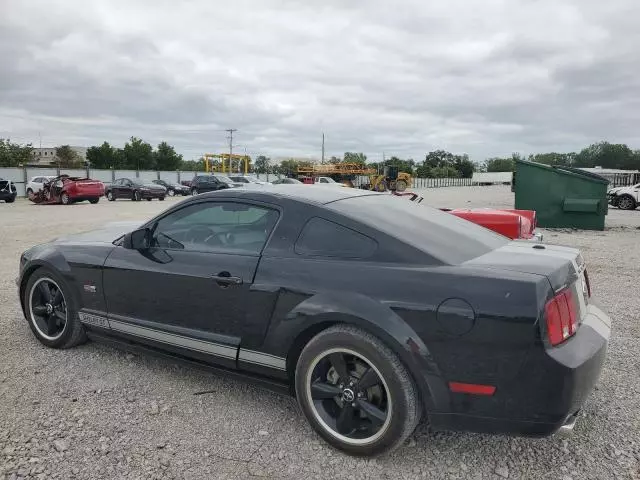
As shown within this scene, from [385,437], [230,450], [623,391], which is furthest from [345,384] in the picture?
[623,391]

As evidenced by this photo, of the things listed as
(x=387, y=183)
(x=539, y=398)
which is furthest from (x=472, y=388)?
(x=387, y=183)

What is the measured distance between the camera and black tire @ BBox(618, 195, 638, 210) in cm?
2236

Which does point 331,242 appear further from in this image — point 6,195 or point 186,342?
point 6,195

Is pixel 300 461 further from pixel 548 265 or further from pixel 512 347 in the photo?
pixel 548 265

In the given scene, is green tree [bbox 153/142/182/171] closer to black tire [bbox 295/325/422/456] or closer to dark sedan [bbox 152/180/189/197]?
dark sedan [bbox 152/180/189/197]

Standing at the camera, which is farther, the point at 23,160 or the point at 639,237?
the point at 23,160

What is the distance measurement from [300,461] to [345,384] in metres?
0.46

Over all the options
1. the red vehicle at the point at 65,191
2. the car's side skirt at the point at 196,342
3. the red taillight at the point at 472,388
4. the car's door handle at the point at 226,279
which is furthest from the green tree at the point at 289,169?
the red taillight at the point at 472,388

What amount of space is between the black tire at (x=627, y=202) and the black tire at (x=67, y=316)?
23999mm

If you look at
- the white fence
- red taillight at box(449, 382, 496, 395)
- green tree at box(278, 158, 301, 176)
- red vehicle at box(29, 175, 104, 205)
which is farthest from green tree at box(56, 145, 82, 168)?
red taillight at box(449, 382, 496, 395)

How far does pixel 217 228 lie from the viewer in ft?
11.8

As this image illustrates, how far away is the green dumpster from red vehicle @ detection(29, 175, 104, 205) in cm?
1963

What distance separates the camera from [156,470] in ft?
8.51

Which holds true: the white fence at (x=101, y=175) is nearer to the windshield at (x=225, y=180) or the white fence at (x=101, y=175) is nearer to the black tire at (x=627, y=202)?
the windshield at (x=225, y=180)
